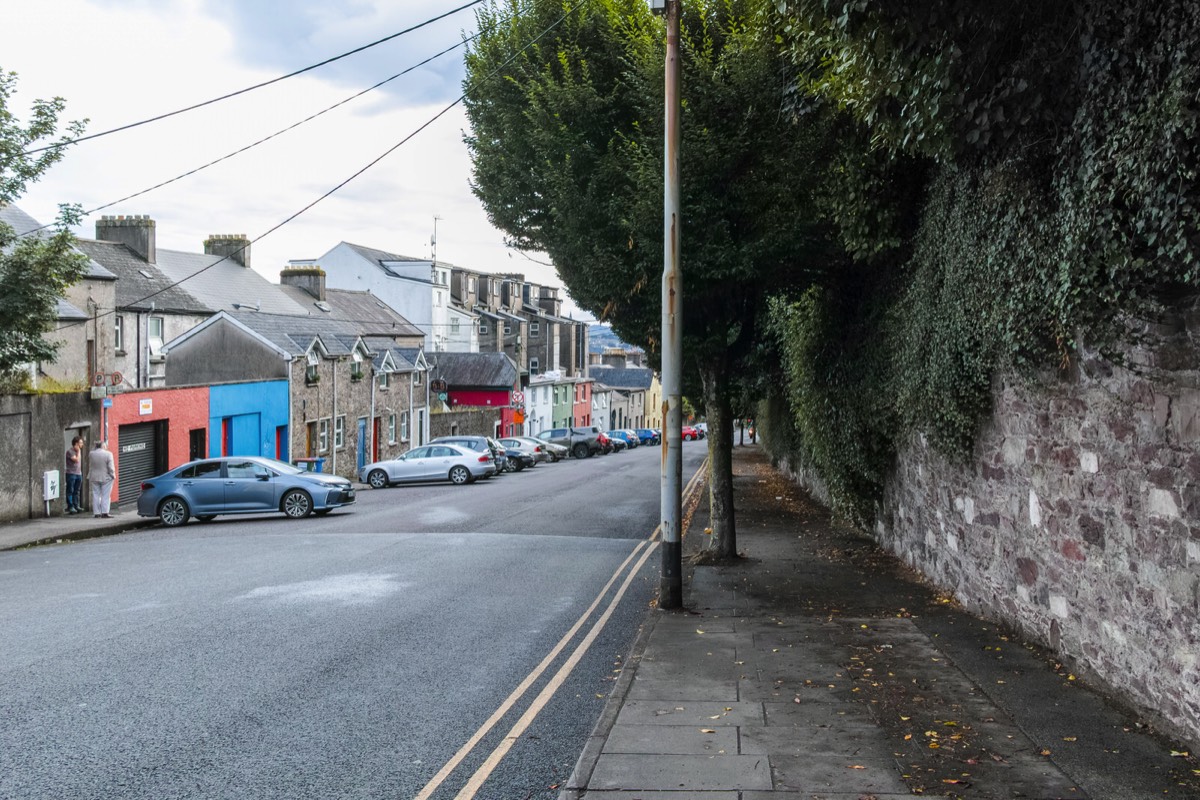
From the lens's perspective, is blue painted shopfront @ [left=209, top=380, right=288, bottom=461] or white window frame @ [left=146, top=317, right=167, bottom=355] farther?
white window frame @ [left=146, top=317, right=167, bottom=355]

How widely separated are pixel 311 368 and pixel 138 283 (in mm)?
9041

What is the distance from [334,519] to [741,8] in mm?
15536

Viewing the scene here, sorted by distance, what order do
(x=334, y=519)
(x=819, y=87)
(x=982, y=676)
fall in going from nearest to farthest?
(x=982, y=676) < (x=819, y=87) < (x=334, y=519)

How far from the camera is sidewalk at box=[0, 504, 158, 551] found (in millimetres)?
20056

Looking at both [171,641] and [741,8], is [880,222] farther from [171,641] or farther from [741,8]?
[171,641]

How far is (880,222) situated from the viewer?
39.5 ft

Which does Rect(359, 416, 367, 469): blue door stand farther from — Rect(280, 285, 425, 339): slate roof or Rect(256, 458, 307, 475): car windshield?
Rect(256, 458, 307, 475): car windshield

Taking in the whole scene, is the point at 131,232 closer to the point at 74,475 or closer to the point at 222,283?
the point at 222,283

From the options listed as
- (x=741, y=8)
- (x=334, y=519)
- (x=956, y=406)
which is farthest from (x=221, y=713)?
(x=334, y=519)

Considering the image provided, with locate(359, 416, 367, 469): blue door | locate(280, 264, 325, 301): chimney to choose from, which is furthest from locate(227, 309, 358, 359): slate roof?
locate(280, 264, 325, 301): chimney

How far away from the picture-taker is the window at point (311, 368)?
131ft

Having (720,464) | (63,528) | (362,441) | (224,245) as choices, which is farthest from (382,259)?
(720,464)

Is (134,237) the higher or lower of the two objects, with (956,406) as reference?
higher

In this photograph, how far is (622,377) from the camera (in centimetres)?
A: 10838
